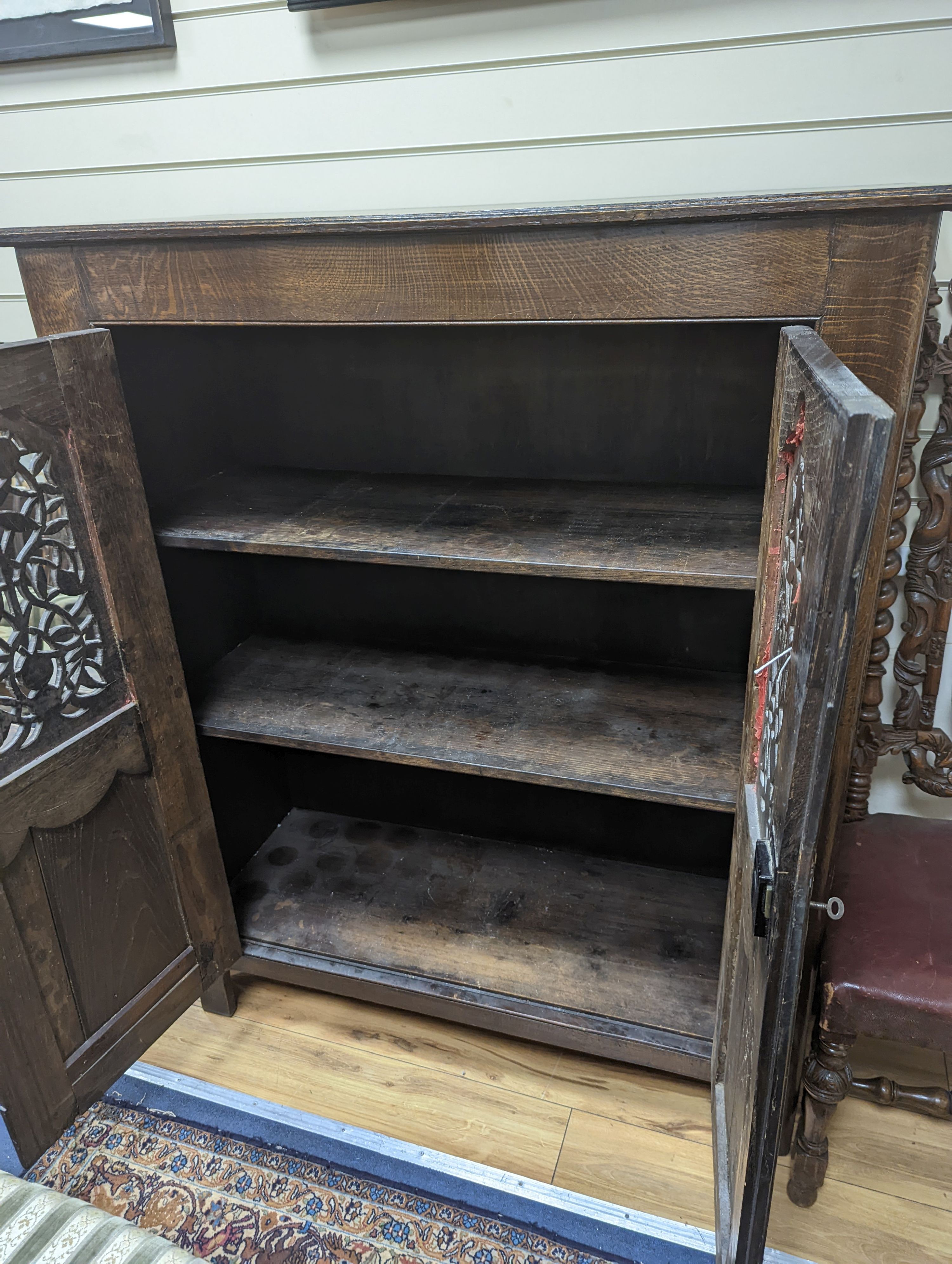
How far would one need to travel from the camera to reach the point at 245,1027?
66.8 inches

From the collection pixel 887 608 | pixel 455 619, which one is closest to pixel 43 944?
pixel 455 619

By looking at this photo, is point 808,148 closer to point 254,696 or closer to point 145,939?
point 254,696

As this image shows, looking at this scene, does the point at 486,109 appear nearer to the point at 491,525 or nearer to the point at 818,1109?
the point at 491,525

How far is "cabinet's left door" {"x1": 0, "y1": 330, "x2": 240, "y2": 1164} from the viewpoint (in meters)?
1.07

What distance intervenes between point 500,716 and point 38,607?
0.75 m

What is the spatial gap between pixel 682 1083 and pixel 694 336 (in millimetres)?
1343

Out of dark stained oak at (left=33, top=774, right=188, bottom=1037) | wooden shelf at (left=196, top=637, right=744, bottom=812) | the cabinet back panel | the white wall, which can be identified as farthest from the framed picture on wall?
dark stained oak at (left=33, top=774, right=188, bottom=1037)

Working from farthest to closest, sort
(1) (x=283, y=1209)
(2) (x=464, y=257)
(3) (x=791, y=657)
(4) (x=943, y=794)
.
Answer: (4) (x=943, y=794) → (1) (x=283, y=1209) → (2) (x=464, y=257) → (3) (x=791, y=657)

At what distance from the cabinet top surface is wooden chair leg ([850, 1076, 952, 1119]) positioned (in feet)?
4.28

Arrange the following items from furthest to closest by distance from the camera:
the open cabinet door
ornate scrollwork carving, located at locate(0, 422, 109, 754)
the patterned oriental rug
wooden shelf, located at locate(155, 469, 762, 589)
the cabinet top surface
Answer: the patterned oriental rug → wooden shelf, located at locate(155, 469, 762, 589) → ornate scrollwork carving, located at locate(0, 422, 109, 754) → the cabinet top surface → the open cabinet door

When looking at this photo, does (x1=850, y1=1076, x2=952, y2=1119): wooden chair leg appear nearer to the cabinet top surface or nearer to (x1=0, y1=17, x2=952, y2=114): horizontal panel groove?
the cabinet top surface

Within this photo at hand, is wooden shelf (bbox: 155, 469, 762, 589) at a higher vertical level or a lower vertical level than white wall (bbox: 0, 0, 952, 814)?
lower

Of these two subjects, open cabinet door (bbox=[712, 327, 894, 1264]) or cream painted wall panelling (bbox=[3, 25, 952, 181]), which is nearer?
open cabinet door (bbox=[712, 327, 894, 1264])

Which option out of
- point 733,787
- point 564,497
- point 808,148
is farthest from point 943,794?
point 808,148
